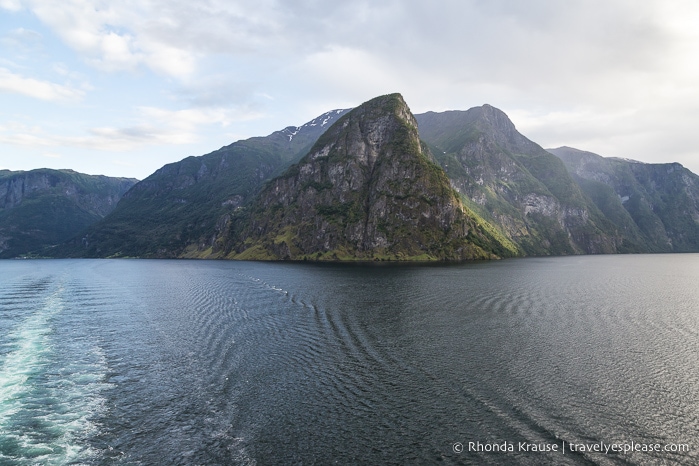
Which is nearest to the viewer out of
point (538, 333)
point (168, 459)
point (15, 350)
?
point (168, 459)

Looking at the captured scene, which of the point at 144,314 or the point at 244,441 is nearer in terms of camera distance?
the point at 244,441

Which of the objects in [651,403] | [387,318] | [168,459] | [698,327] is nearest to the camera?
[168,459]

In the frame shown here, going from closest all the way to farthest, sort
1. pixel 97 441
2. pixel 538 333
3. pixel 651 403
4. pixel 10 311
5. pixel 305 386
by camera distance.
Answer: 1. pixel 97 441
2. pixel 651 403
3. pixel 305 386
4. pixel 538 333
5. pixel 10 311

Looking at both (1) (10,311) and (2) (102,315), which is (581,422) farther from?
(1) (10,311)

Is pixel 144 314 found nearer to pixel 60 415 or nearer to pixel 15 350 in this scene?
pixel 15 350

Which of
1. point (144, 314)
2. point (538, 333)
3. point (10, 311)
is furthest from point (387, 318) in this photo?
point (10, 311)

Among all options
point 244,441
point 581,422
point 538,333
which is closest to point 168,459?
point 244,441
